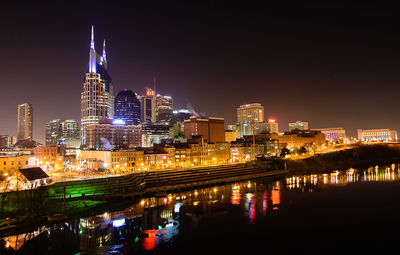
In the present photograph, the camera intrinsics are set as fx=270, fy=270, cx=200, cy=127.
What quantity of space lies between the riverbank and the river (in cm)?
4041

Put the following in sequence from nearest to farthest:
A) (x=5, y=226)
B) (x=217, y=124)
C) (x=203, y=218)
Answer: (x=5, y=226)
(x=203, y=218)
(x=217, y=124)

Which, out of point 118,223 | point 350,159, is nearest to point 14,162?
point 118,223

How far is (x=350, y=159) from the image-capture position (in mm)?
109312

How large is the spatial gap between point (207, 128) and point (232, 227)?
149425 mm

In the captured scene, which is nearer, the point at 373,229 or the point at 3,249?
the point at 3,249

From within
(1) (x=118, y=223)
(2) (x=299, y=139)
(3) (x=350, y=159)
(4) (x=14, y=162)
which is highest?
(2) (x=299, y=139)

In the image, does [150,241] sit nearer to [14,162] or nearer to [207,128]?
[14,162]

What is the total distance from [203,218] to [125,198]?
17.8 metres

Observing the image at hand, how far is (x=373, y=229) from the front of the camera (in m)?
32.6

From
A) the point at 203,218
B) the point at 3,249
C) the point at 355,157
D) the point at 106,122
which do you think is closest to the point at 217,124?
the point at 106,122

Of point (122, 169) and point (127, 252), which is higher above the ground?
point (122, 169)

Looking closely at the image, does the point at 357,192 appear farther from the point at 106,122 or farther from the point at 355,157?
the point at 106,122

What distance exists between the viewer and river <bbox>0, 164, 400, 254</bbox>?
27700 millimetres

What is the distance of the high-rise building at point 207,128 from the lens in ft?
586
